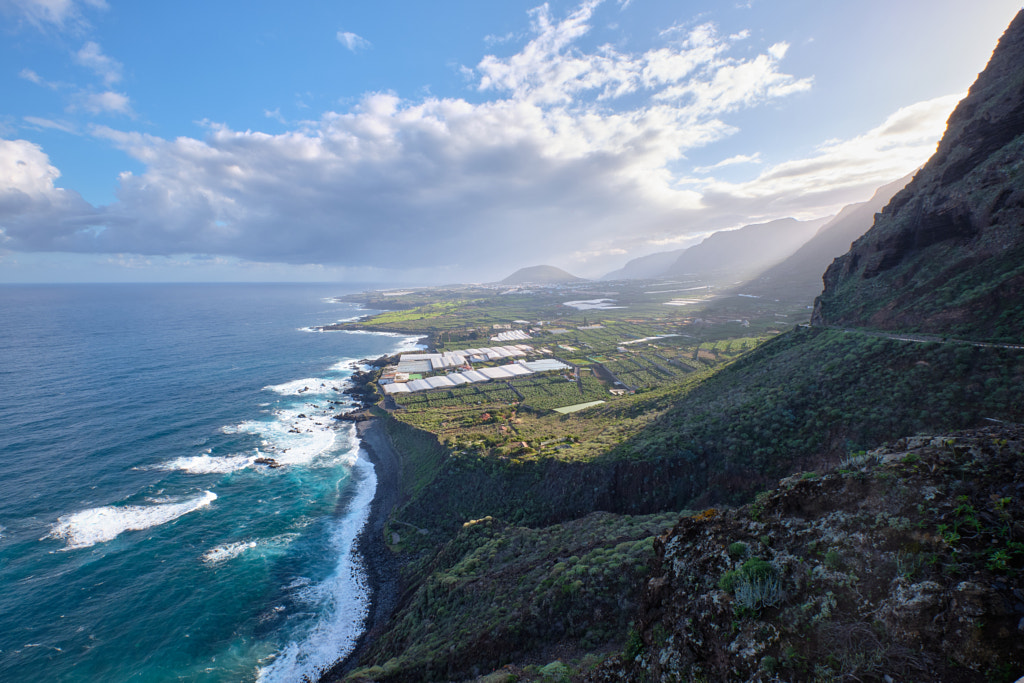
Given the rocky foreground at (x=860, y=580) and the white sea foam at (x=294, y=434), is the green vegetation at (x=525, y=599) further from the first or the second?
the white sea foam at (x=294, y=434)

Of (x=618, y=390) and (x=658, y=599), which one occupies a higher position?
(x=658, y=599)

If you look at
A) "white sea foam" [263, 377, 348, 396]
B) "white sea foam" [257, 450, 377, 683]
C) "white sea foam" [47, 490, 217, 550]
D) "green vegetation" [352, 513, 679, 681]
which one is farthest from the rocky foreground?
"white sea foam" [263, 377, 348, 396]

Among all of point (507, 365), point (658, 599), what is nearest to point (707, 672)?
point (658, 599)

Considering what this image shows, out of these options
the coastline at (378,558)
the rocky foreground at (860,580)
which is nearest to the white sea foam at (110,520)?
the coastline at (378,558)

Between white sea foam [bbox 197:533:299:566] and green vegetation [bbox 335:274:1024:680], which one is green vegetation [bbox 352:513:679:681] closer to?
green vegetation [bbox 335:274:1024:680]

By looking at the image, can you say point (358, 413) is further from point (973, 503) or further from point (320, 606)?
point (973, 503)

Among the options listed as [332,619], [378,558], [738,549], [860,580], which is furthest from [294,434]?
[860,580]
